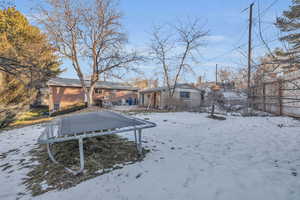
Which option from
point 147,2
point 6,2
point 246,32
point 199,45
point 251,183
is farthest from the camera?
point 199,45

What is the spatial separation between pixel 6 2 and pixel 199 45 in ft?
48.6

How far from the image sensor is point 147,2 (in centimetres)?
901

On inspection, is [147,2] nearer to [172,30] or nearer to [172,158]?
[172,30]

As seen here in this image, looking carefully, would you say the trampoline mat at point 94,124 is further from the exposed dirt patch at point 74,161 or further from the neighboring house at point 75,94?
the neighboring house at point 75,94

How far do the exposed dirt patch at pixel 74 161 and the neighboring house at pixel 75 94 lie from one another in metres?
13.0

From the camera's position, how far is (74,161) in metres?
3.15

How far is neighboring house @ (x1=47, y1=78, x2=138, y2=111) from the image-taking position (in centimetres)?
1741

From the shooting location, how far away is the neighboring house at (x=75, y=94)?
17406 millimetres

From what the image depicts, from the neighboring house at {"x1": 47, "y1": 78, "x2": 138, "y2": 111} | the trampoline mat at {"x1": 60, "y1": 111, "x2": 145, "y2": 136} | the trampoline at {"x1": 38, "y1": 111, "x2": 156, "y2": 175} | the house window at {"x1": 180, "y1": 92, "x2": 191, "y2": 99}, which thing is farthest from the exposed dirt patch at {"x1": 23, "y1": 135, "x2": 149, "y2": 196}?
the neighboring house at {"x1": 47, "y1": 78, "x2": 138, "y2": 111}

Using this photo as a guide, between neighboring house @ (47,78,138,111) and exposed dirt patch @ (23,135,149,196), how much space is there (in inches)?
512

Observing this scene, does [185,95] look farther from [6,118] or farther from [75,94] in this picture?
[6,118]

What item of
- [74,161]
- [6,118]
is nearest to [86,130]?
[74,161]

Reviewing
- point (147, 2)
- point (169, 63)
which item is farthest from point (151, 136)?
point (169, 63)

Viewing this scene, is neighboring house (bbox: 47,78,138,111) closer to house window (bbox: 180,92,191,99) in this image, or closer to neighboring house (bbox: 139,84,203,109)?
neighboring house (bbox: 139,84,203,109)
